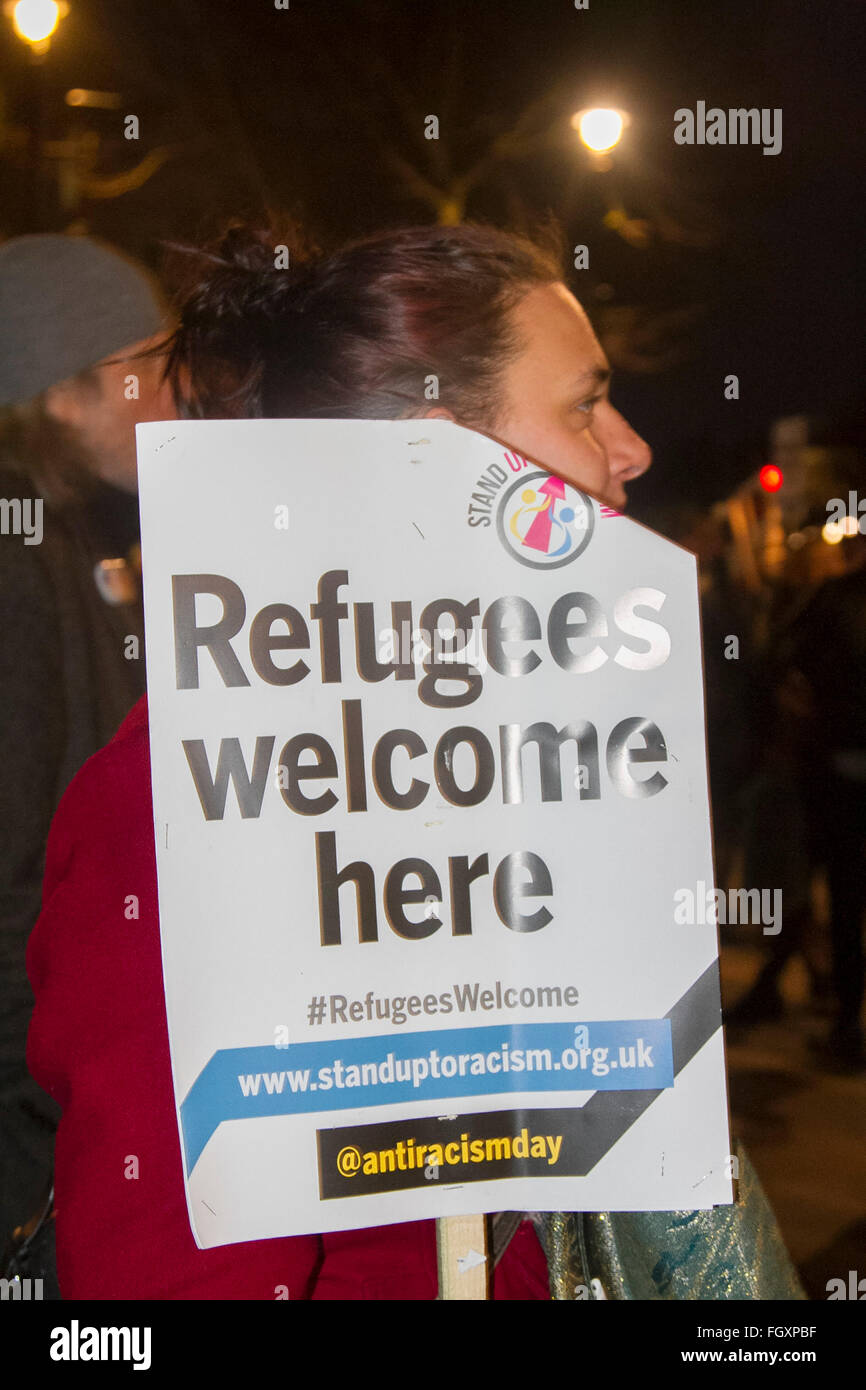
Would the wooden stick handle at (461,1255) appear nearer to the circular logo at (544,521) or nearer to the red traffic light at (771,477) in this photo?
the circular logo at (544,521)

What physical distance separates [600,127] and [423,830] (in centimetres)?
117

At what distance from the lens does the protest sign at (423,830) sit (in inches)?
35.1

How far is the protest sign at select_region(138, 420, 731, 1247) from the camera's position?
0.89m

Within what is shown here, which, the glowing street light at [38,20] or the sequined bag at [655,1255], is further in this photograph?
the glowing street light at [38,20]

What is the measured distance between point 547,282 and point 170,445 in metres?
0.86

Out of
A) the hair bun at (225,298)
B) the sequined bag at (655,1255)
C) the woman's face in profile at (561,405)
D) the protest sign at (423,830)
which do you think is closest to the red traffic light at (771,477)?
the woman's face in profile at (561,405)

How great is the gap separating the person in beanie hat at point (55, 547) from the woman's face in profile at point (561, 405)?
1.71 ft

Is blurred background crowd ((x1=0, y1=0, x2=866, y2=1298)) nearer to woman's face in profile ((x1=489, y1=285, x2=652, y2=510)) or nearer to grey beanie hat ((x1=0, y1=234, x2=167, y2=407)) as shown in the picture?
grey beanie hat ((x1=0, y1=234, x2=167, y2=407))

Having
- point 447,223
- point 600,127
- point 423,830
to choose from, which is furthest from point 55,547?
point 600,127

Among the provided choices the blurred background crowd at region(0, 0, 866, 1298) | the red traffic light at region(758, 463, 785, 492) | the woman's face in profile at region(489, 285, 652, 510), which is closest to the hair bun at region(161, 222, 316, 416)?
the blurred background crowd at region(0, 0, 866, 1298)
